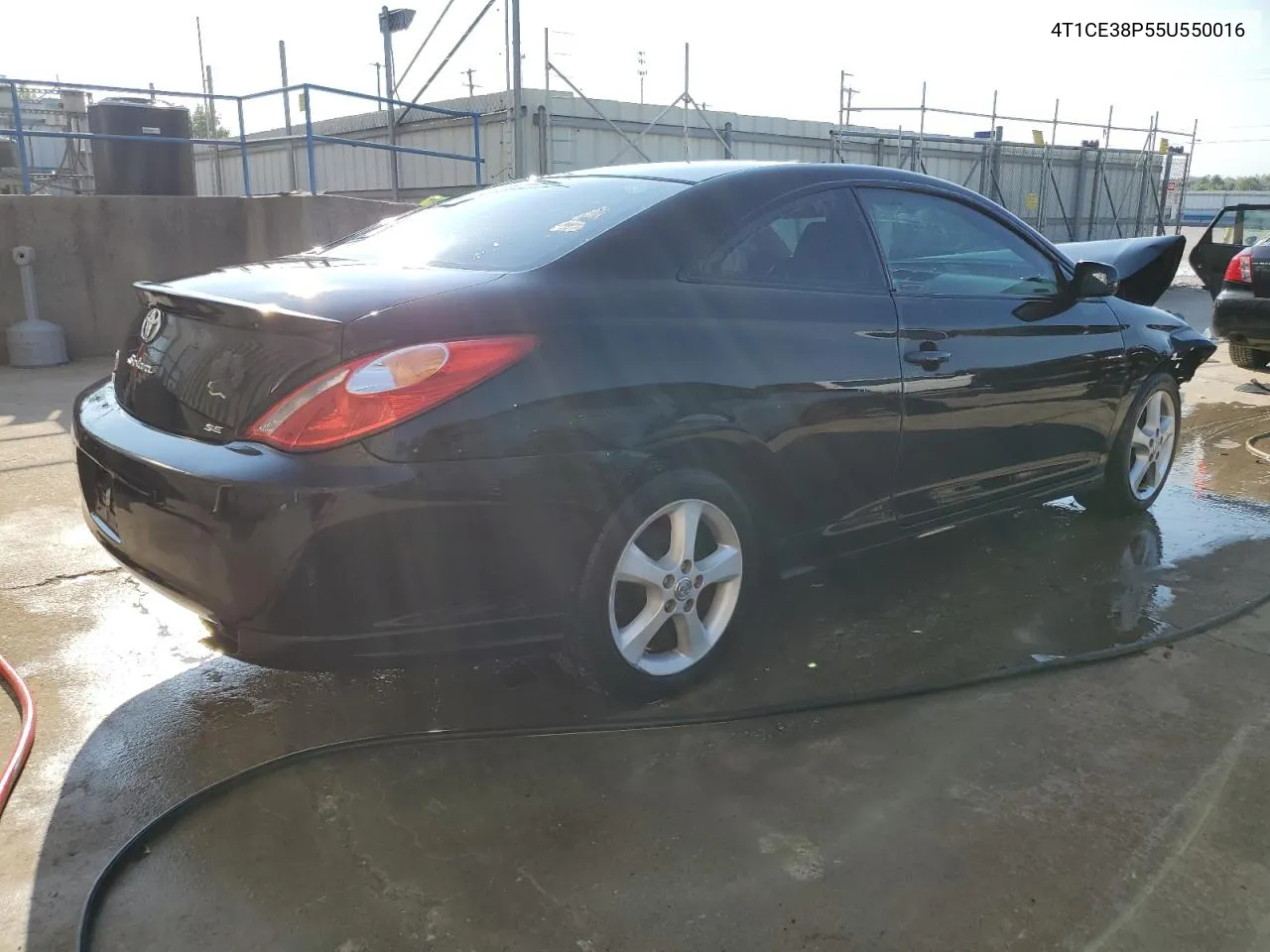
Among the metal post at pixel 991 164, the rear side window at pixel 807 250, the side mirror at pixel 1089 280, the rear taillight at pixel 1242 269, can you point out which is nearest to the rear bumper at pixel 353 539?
the rear side window at pixel 807 250

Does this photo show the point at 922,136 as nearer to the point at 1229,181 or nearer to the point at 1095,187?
the point at 1095,187

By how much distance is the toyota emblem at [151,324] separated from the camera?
270 centimetres

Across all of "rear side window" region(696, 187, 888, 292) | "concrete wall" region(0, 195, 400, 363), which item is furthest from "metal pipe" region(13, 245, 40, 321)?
"rear side window" region(696, 187, 888, 292)

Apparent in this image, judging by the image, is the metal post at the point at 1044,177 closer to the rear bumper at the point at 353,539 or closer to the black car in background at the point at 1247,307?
the black car in background at the point at 1247,307

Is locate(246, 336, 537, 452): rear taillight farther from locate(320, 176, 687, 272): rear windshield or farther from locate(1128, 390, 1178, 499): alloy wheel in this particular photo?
locate(1128, 390, 1178, 499): alloy wheel

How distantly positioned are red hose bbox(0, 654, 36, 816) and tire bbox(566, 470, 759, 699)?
1381 millimetres

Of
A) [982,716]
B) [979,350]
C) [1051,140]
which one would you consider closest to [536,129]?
[1051,140]

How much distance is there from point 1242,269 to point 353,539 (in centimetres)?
805

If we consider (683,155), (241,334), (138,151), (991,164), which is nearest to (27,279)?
(138,151)


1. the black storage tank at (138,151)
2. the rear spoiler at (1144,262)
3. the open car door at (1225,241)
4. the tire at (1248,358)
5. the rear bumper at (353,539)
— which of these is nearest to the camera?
the rear bumper at (353,539)

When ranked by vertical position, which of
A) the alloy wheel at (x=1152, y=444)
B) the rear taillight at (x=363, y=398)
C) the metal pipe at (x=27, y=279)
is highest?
the rear taillight at (x=363, y=398)

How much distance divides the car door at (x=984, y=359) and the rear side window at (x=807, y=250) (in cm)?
11

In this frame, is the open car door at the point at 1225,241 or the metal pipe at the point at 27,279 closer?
the metal pipe at the point at 27,279

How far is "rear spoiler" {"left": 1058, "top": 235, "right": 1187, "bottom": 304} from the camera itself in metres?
7.46
